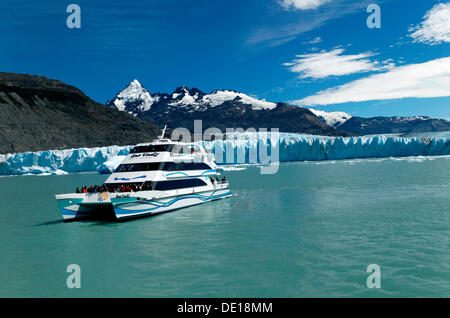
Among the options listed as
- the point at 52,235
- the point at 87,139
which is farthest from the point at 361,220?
the point at 87,139

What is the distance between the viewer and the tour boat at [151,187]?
18922 mm

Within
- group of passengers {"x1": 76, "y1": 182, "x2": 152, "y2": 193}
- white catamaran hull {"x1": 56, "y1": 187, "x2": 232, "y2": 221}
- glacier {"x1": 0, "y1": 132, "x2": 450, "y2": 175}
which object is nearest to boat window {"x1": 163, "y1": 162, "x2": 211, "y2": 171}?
white catamaran hull {"x1": 56, "y1": 187, "x2": 232, "y2": 221}

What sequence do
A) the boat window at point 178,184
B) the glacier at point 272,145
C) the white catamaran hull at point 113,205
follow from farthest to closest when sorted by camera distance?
the glacier at point 272,145, the boat window at point 178,184, the white catamaran hull at point 113,205

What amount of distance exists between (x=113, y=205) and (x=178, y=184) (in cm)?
531

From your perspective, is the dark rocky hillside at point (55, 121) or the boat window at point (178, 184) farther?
the dark rocky hillside at point (55, 121)

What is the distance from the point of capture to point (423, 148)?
83.5 meters

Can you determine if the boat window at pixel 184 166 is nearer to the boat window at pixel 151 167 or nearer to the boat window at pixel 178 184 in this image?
the boat window at pixel 151 167

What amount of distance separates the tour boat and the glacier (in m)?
50.3

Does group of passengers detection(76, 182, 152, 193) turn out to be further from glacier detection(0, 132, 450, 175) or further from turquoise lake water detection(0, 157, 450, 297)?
glacier detection(0, 132, 450, 175)

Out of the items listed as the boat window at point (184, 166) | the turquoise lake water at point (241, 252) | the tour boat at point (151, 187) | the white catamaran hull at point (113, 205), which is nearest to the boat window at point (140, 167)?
the tour boat at point (151, 187)

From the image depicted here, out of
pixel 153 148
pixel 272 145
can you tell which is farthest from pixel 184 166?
pixel 272 145

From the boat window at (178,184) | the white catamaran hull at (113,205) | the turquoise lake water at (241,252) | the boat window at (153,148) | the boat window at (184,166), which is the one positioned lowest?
the turquoise lake water at (241,252)

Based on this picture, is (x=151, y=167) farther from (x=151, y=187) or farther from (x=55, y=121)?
(x=55, y=121)

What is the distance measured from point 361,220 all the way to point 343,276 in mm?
8045
